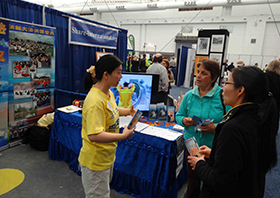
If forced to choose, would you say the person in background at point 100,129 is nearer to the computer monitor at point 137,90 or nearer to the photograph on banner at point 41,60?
the computer monitor at point 137,90

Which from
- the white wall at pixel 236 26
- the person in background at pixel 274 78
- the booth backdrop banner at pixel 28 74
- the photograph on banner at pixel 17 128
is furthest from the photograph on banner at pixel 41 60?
the white wall at pixel 236 26

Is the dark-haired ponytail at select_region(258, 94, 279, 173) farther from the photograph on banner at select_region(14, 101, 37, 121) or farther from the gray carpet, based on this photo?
the photograph on banner at select_region(14, 101, 37, 121)

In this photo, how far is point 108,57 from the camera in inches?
47.8

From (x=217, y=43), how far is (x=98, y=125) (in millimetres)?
5109

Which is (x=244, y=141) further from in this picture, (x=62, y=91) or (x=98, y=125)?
(x=62, y=91)

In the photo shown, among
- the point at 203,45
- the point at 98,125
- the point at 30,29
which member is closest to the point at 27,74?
the point at 30,29

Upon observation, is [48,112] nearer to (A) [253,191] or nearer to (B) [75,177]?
(B) [75,177]

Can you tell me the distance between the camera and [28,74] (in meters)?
3.04

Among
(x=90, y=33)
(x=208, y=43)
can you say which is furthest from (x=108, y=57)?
(x=208, y=43)

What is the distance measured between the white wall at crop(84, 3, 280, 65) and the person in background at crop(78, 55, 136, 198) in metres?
11.7

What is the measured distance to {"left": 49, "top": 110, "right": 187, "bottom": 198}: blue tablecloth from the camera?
1.76 m

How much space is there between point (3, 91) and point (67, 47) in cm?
157

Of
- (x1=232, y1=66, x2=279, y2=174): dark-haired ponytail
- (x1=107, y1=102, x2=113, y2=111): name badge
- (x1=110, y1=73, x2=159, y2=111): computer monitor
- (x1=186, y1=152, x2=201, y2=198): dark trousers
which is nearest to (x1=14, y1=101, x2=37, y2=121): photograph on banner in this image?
(x1=110, y1=73, x2=159, y2=111): computer monitor

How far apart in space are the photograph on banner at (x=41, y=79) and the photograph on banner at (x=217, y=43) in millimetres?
4361
